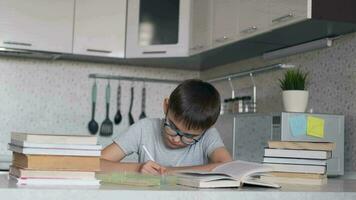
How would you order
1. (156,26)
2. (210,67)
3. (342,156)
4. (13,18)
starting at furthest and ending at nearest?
(210,67), (156,26), (13,18), (342,156)

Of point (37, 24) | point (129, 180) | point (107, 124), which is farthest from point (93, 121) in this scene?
point (129, 180)

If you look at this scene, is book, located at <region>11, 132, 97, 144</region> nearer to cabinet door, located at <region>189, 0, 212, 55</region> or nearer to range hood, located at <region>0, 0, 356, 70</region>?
range hood, located at <region>0, 0, 356, 70</region>

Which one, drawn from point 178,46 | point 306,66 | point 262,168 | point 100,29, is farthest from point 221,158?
point 100,29

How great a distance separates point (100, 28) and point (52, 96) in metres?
0.58

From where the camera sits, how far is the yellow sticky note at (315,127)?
2.15m

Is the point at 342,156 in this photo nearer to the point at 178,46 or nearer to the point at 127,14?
the point at 178,46

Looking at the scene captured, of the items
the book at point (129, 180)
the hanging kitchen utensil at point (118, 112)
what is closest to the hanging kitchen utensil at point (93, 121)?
the hanging kitchen utensil at point (118, 112)

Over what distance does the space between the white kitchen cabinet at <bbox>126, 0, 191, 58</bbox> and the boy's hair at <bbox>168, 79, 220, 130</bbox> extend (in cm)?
148

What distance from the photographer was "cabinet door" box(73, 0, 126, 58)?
3.21 meters

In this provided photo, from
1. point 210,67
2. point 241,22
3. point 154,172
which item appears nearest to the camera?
point 154,172

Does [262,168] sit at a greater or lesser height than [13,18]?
lesser

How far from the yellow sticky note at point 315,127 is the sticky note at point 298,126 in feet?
0.06

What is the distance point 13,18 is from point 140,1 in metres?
0.76

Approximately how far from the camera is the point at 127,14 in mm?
3330
